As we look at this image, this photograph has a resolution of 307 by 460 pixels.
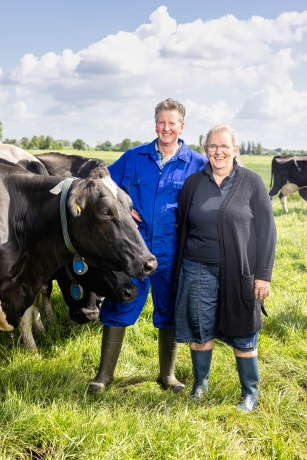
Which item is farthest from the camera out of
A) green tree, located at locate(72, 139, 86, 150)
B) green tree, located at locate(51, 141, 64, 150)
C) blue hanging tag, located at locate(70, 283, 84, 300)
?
green tree, located at locate(72, 139, 86, 150)

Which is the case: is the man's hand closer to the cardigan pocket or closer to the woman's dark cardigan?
the woman's dark cardigan

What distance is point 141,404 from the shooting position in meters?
3.83

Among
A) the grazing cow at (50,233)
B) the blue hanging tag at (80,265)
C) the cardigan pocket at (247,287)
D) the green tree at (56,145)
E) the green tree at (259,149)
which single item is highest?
the green tree at (259,149)

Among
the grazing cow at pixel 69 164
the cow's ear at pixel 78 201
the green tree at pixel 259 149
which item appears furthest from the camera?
the green tree at pixel 259 149

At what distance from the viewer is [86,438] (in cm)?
312

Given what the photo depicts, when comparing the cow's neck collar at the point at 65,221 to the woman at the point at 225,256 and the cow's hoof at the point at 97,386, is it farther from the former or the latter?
the cow's hoof at the point at 97,386

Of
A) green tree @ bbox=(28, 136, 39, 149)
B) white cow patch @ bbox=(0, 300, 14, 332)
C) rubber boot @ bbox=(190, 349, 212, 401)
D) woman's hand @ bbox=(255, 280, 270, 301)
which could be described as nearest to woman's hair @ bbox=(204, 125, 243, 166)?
woman's hand @ bbox=(255, 280, 270, 301)

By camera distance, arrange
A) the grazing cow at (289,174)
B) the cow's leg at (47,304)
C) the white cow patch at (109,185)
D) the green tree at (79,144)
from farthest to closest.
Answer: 1. the green tree at (79,144)
2. the grazing cow at (289,174)
3. the cow's leg at (47,304)
4. the white cow patch at (109,185)

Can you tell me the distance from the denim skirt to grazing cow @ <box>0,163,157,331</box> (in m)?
0.49

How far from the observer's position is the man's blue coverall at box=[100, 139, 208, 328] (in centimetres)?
408

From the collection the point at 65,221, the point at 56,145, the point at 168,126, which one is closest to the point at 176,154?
the point at 168,126

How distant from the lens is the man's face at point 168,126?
407 cm

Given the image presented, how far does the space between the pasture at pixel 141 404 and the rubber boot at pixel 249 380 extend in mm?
78

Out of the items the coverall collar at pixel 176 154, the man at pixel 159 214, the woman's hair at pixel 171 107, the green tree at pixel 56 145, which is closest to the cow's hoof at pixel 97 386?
the man at pixel 159 214
